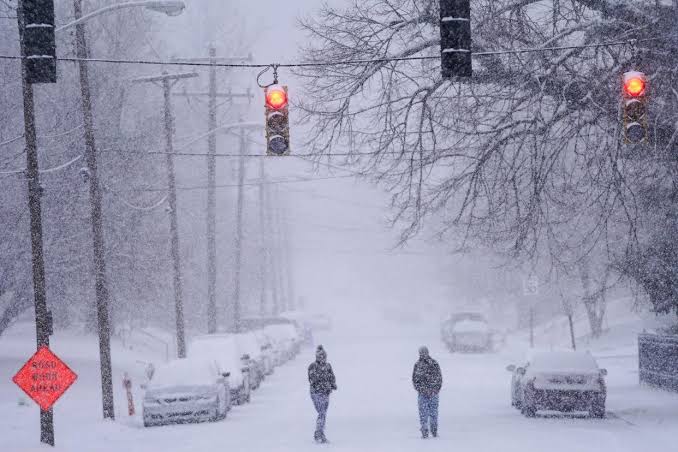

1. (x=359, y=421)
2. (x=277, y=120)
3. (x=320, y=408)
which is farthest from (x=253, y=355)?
(x=277, y=120)

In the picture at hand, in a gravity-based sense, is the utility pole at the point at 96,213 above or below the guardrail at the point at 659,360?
above

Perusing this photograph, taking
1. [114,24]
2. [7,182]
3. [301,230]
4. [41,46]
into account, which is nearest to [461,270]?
[114,24]

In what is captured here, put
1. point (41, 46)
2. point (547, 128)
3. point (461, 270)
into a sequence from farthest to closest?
point (461, 270) → point (547, 128) → point (41, 46)

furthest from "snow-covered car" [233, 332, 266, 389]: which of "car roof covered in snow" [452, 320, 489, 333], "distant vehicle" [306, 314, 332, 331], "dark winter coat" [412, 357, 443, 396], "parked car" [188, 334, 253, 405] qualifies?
"distant vehicle" [306, 314, 332, 331]

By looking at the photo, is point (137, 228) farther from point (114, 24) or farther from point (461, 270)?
point (461, 270)

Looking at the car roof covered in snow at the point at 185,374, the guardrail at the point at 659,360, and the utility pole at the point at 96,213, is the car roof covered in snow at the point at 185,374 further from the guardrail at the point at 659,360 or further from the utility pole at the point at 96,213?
the guardrail at the point at 659,360

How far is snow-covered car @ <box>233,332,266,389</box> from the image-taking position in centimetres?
3225

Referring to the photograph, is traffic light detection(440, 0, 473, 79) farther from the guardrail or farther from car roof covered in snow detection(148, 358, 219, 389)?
the guardrail

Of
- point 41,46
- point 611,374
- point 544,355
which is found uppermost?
point 41,46

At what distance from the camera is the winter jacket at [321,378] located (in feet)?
63.4

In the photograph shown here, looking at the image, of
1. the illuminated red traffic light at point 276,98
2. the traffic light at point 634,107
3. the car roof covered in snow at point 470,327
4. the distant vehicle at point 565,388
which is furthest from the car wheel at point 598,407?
the car roof covered in snow at point 470,327

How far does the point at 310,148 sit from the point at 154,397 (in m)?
7.41

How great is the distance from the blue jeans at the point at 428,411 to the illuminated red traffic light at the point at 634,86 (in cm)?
747

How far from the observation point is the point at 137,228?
34.6m
